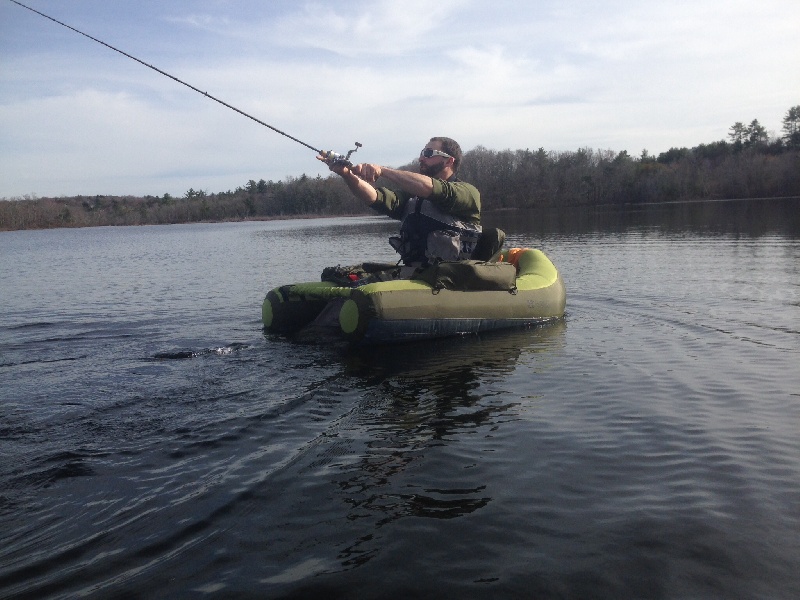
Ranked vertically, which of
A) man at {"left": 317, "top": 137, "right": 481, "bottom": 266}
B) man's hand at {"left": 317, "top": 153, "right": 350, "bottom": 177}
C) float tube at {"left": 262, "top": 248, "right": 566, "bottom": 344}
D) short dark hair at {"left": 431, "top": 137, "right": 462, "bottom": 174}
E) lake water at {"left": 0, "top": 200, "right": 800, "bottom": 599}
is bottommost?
lake water at {"left": 0, "top": 200, "right": 800, "bottom": 599}

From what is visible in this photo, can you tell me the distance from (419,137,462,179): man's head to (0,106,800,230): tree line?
63.9 m

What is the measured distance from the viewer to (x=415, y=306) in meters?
8.08

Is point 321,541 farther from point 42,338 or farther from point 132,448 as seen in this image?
point 42,338

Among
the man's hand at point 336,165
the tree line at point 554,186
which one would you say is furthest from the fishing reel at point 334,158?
the tree line at point 554,186

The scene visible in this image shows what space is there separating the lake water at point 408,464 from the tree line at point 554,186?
6548 cm

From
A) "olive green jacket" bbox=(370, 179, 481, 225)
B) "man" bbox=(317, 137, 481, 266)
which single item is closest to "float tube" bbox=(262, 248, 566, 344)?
"man" bbox=(317, 137, 481, 266)

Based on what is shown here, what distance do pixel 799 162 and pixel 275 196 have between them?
275ft

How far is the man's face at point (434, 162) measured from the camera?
8492mm

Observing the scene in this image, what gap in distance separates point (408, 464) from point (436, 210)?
4663 mm

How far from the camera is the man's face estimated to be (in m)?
8.49

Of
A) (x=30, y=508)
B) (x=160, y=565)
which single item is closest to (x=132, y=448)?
(x=30, y=508)

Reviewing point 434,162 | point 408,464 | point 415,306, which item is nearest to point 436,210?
point 434,162

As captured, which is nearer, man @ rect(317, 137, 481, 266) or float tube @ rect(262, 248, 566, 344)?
float tube @ rect(262, 248, 566, 344)

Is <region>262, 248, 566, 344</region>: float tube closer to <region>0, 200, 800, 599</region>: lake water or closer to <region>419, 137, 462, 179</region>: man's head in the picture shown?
<region>0, 200, 800, 599</region>: lake water
